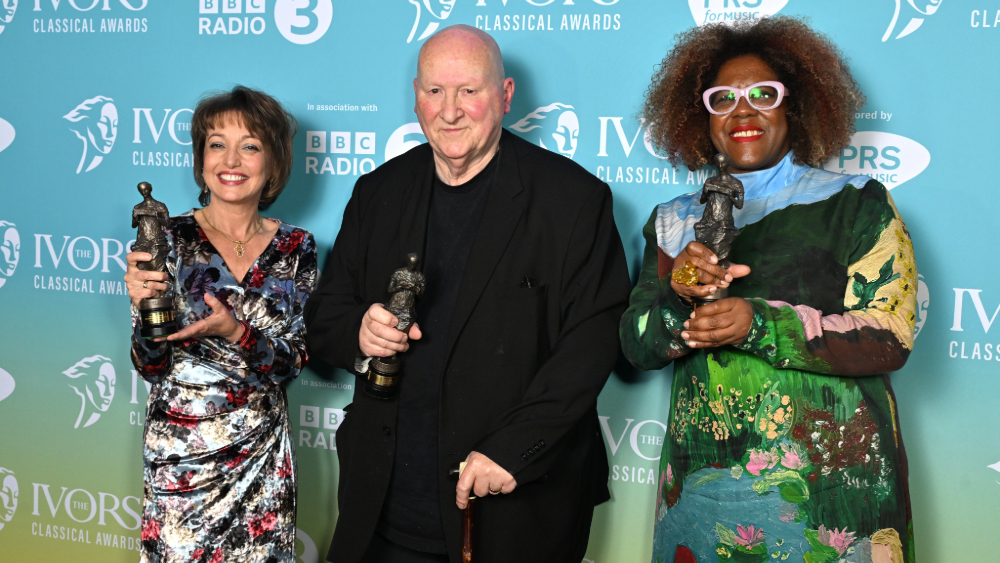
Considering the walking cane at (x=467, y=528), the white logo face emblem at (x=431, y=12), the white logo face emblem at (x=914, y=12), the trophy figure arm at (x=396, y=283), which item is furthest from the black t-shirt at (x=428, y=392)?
the white logo face emblem at (x=914, y=12)

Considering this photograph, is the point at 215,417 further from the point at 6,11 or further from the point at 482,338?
the point at 6,11

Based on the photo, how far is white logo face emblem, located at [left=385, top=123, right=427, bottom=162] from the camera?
116 inches

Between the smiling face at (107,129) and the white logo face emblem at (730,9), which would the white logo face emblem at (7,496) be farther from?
the white logo face emblem at (730,9)

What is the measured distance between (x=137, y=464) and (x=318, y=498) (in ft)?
2.82

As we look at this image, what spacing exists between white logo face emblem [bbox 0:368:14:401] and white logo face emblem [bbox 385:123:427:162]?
207 centimetres

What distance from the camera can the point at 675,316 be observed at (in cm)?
189

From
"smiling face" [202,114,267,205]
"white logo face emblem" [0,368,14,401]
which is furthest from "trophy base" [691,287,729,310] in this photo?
"white logo face emblem" [0,368,14,401]

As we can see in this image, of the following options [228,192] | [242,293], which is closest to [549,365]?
[242,293]

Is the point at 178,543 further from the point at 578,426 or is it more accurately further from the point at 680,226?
the point at 680,226

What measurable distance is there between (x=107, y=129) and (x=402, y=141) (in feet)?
4.36

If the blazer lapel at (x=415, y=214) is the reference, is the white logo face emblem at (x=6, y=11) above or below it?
above

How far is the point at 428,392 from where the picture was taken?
217 centimetres

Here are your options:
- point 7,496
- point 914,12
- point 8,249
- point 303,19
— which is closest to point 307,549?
point 7,496

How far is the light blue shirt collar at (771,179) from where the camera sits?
2.10 metres
